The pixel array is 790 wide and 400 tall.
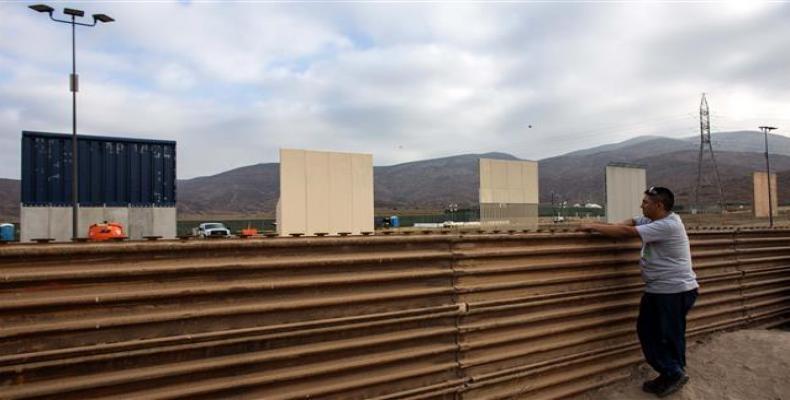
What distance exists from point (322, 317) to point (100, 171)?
76.8 ft

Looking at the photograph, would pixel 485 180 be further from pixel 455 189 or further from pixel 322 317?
pixel 455 189

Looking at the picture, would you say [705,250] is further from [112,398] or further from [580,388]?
[112,398]

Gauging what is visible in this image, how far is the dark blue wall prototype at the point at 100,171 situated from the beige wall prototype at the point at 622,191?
59.8ft

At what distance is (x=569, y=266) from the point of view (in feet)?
14.0

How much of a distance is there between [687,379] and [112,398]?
13.6 ft

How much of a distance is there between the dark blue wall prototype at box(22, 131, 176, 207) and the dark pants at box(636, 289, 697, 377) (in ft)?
76.3

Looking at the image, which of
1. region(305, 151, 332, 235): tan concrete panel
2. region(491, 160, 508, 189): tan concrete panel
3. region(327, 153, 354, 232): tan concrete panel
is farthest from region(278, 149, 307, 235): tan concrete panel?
region(491, 160, 508, 189): tan concrete panel

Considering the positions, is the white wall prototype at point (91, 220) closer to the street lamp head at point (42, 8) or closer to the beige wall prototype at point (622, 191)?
the street lamp head at point (42, 8)

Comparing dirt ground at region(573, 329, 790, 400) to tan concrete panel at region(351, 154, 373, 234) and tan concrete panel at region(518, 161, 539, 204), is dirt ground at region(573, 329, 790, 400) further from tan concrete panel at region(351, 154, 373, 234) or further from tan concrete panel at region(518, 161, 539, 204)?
tan concrete panel at region(518, 161, 539, 204)

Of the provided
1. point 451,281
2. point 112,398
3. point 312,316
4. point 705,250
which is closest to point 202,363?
point 112,398

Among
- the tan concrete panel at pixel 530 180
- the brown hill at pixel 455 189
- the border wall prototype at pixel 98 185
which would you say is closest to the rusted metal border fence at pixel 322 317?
the tan concrete panel at pixel 530 180

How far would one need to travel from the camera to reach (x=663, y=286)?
4.24 metres

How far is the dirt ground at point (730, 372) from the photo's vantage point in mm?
4332

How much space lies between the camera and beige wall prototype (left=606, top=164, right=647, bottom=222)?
19.2 metres
